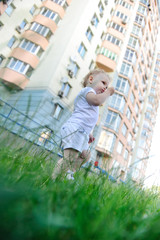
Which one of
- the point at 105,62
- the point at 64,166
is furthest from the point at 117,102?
the point at 64,166

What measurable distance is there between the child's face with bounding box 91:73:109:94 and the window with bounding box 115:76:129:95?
20.7 m

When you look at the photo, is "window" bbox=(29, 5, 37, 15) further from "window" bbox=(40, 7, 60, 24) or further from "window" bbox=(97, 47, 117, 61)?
"window" bbox=(97, 47, 117, 61)

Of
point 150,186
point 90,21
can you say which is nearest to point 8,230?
point 150,186

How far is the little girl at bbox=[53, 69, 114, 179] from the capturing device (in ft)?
5.90

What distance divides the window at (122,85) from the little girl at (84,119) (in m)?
20.8

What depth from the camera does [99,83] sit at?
2254mm

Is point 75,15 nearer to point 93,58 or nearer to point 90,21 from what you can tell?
point 90,21

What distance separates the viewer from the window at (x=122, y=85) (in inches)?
888

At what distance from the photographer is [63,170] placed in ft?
3.70

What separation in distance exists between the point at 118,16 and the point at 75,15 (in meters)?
8.58

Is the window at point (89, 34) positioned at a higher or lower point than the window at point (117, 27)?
lower

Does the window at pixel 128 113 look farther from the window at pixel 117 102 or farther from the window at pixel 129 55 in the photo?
the window at pixel 129 55

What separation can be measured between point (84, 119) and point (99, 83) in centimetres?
48

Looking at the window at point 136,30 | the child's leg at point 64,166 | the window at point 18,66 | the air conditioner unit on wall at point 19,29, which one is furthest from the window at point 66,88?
the window at point 136,30
